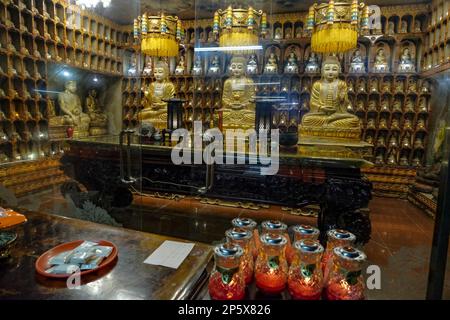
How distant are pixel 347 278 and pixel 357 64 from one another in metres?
4.56

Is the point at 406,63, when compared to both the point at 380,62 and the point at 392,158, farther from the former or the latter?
the point at 392,158

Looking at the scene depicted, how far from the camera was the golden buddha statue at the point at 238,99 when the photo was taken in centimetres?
390

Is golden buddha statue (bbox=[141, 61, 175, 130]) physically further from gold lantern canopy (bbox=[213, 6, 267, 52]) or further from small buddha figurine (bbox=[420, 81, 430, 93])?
small buddha figurine (bbox=[420, 81, 430, 93])

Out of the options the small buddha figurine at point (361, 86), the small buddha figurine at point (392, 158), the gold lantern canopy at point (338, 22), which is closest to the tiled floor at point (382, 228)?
the small buddha figurine at point (392, 158)

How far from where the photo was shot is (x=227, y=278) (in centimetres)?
78

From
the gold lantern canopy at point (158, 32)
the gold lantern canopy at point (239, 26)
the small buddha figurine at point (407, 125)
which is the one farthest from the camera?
the small buddha figurine at point (407, 125)

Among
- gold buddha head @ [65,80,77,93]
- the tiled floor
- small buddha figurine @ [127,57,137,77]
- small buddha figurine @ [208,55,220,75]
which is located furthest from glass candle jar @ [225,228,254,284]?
small buddha figurine @ [127,57,137,77]

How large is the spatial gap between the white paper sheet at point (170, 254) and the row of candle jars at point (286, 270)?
0.69ft

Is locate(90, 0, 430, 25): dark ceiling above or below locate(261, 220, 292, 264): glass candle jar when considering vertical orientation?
above

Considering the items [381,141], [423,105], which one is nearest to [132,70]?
[381,141]

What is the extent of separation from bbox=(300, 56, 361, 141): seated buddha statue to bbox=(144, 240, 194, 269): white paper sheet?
318 centimetres

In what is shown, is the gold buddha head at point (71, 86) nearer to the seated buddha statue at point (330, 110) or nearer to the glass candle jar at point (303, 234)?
the seated buddha statue at point (330, 110)

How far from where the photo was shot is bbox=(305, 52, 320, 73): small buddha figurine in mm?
4633

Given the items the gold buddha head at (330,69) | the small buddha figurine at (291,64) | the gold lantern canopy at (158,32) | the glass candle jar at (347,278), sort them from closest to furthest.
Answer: the glass candle jar at (347,278)
the gold buddha head at (330,69)
the gold lantern canopy at (158,32)
the small buddha figurine at (291,64)
